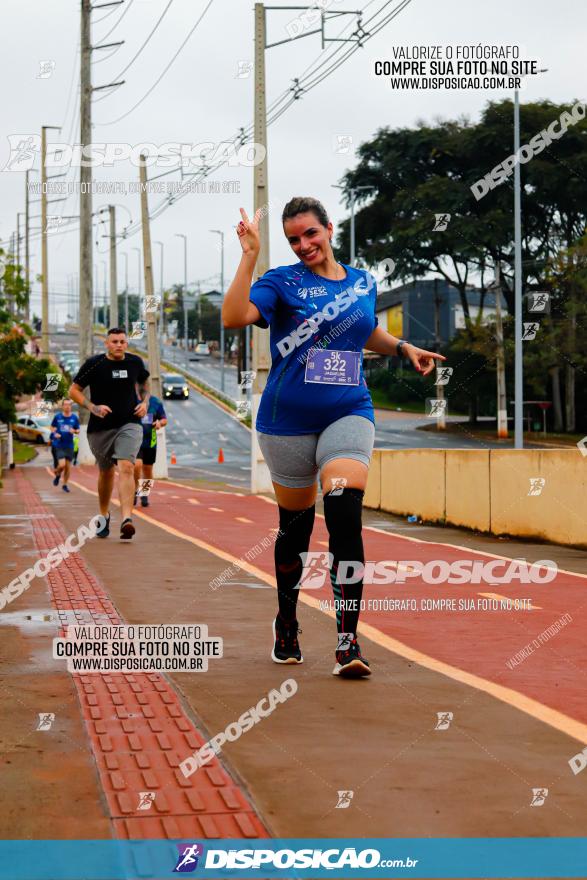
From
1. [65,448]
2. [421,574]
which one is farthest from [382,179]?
[421,574]

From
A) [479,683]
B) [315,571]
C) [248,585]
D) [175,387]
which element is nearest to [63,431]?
[315,571]

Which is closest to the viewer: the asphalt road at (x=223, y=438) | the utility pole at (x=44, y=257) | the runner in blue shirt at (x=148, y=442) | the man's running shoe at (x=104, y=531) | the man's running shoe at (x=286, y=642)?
the man's running shoe at (x=286, y=642)

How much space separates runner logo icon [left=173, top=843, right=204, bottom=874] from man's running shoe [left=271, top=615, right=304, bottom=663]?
252 cm

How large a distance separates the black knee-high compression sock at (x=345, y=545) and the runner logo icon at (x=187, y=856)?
88.2 inches

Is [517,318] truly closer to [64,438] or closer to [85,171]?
[85,171]

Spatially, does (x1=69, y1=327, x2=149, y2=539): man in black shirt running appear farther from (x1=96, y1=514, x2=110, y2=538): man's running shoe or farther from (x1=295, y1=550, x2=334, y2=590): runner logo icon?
(x1=295, y1=550, x2=334, y2=590): runner logo icon

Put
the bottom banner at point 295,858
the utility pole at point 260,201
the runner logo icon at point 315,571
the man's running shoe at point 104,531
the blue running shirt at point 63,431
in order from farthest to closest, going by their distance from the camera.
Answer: the blue running shirt at point 63,431 → the utility pole at point 260,201 → the man's running shoe at point 104,531 → the runner logo icon at point 315,571 → the bottom banner at point 295,858

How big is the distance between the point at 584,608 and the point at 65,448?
19.7 metres

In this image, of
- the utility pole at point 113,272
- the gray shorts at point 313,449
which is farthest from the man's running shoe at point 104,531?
the utility pole at point 113,272

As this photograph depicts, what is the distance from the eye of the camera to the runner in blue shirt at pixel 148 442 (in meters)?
18.6

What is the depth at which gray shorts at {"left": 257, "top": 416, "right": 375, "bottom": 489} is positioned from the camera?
5.57 metres

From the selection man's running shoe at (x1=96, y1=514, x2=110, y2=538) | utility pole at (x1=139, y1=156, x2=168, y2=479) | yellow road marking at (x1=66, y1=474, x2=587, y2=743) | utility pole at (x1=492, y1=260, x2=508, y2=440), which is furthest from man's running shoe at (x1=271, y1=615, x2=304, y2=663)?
utility pole at (x1=492, y1=260, x2=508, y2=440)

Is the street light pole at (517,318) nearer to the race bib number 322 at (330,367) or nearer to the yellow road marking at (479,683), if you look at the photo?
the yellow road marking at (479,683)

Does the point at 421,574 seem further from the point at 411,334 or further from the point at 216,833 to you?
the point at 411,334
